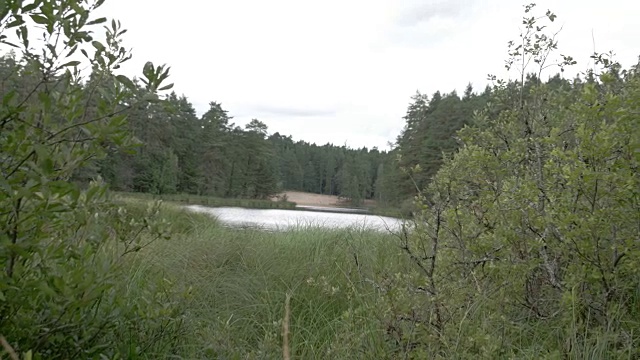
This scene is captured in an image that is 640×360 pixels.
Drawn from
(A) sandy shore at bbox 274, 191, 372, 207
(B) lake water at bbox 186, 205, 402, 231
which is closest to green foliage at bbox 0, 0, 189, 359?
(B) lake water at bbox 186, 205, 402, 231

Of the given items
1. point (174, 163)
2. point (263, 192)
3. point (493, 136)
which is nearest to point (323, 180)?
point (263, 192)

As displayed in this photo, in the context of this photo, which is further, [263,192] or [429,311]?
[263,192]

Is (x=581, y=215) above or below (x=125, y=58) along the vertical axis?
below

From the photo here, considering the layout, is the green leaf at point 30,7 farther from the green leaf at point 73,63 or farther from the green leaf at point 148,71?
the green leaf at point 148,71

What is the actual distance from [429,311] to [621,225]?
1363mm

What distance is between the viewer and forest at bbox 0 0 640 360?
181cm

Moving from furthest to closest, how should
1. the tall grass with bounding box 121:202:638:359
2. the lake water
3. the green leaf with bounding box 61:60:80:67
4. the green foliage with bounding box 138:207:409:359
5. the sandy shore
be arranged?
the sandy shore → the lake water → the green foliage with bounding box 138:207:409:359 → the tall grass with bounding box 121:202:638:359 → the green leaf with bounding box 61:60:80:67

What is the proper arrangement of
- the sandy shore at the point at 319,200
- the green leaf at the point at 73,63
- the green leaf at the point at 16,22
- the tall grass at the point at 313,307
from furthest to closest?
the sandy shore at the point at 319,200 → the tall grass at the point at 313,307 → the green leaf at the point at 73,63 → the green leaf at the point at 16,22

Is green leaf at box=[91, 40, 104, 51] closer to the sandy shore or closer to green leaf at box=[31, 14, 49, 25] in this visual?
green leaf at box=[31, 14, 49, 25]

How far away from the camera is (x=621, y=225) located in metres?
3.02

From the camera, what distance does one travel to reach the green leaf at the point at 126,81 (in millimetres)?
1833

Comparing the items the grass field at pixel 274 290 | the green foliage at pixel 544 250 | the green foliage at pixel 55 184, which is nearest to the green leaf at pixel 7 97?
the green foliage at pixel 55 184

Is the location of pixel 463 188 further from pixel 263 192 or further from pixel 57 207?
pixel 263 192

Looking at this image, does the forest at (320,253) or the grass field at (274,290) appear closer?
the forest at (320,253)
